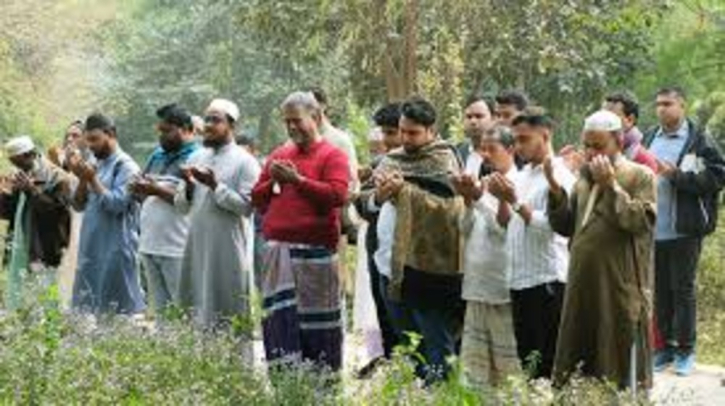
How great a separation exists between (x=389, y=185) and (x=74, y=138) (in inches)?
179

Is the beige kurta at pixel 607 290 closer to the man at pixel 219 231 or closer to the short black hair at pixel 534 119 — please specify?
the short black hair at pixel 534 119

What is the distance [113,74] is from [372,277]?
3005cm

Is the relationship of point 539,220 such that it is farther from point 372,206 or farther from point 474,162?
point 372,206

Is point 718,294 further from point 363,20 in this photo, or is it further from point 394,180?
point 394,180

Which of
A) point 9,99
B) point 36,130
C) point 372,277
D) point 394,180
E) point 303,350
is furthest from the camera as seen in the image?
point 36,130

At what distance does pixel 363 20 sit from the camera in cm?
1491

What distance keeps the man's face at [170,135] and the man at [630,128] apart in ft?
8.53

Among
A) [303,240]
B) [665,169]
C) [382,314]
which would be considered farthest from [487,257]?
[665,169]

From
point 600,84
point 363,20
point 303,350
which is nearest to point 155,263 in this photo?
point 303,350

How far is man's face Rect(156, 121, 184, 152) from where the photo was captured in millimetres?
8539

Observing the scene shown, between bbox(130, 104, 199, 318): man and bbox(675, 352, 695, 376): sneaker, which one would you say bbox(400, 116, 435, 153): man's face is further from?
bbox(675, 352, 695, 376): sneaker

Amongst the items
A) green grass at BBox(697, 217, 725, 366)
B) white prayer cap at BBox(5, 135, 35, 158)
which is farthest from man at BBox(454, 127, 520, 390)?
green grass at BBox(697, 217, 725, 366)

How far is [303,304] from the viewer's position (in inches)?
304

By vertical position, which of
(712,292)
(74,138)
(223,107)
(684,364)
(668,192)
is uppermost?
(223,107)
